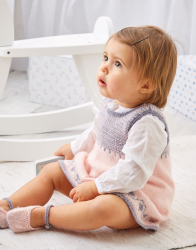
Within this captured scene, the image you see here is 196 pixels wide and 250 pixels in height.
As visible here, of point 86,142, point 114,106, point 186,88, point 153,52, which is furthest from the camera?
point 186,88

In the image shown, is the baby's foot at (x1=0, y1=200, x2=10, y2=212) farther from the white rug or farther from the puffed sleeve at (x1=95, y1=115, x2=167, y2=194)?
the puffed sleeve at (x1=95, y1=115, x2=167, y2=194)

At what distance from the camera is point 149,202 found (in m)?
0.76

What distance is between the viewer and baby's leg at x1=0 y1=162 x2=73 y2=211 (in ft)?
2.65

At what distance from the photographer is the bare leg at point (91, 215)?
0.72 metres

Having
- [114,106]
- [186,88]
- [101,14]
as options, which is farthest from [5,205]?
[101,14]

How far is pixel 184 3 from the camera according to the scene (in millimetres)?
1716

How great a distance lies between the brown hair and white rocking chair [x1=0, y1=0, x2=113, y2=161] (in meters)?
0.40

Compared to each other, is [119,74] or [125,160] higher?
[119,74]

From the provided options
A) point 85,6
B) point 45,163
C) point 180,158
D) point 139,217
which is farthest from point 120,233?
point 85,6

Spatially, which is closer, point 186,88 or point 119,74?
point 119,74

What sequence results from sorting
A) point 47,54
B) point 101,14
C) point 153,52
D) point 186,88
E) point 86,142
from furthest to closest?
1. point 101,14
2. point 186,88
3. point 47,54
4. point 86,142
5. point 153,52

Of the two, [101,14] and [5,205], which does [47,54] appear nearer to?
[5,205]

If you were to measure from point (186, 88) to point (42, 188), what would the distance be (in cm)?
101

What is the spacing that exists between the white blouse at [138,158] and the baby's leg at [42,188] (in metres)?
0.16
